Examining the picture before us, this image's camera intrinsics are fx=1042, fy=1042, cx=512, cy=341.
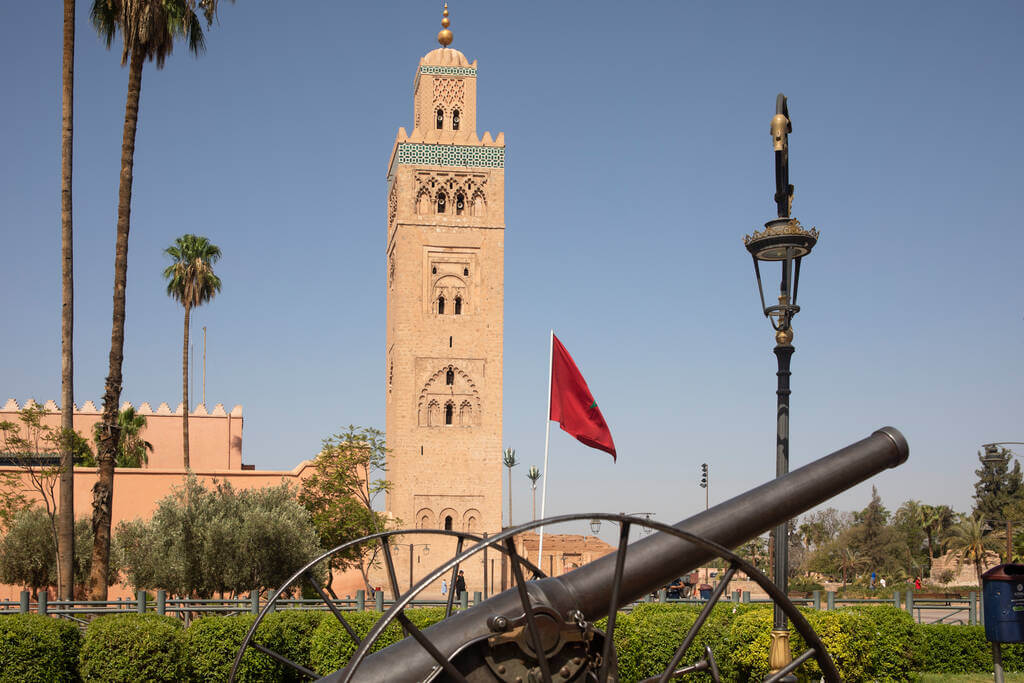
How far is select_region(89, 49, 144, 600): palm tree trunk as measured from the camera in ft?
56.0

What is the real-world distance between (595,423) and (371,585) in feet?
89.1

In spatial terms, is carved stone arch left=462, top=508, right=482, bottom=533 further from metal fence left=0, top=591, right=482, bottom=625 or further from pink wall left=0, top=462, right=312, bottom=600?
metal fence left=0, top=591, right=482, bottom=625

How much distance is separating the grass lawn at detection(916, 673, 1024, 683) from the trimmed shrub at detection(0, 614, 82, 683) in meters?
10.2

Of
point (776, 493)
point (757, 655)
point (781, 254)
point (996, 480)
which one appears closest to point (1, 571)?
point (757, 655)

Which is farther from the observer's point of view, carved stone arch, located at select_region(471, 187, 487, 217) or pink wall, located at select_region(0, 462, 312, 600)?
carved stone arch, located at select_region(471, 187, 487, 217)

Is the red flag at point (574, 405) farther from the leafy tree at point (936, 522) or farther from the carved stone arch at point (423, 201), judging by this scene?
the leafy tree at point (936, 522)

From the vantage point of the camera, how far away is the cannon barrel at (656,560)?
4.12m

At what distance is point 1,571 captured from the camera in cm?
2897

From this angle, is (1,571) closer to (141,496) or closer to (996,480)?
(141,496)

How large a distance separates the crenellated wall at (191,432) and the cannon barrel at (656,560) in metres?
48.4

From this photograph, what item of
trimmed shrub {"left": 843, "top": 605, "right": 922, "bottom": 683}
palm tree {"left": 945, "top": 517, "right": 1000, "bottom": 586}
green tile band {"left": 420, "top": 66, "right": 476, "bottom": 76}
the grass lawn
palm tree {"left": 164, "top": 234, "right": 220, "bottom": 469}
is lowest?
palm tree {"left": 945, "top": 517, "right": 1000, "bottom": 586}

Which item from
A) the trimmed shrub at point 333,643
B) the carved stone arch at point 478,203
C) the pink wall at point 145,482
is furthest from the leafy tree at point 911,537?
the trimmed shrub at point 333,643

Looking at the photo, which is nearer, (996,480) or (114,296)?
(114,296)

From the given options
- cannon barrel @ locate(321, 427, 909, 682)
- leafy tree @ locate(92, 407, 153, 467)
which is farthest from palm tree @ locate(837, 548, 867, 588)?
cannon barrel @ locate(321, 427, 909, 682)
